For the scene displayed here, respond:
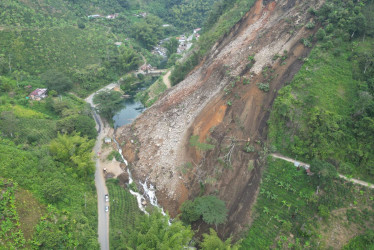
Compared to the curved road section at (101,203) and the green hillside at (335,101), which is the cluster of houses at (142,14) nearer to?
the curved road section at (101,203)

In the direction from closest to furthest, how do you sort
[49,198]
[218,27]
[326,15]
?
[49,198] → [326,15] → [218,27]

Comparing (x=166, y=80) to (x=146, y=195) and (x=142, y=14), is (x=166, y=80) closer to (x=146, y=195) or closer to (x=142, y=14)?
(x=146, y=195)

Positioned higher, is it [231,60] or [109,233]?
[231,60]

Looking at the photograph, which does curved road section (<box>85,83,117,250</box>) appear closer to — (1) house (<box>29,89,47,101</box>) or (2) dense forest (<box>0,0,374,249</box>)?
(2) dense forest (<box>0,0,374,249</box>)

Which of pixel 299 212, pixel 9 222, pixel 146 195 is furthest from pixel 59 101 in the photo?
pixel 299 212

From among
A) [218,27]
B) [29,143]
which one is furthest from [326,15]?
[29,143]

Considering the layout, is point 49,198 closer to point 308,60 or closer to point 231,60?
point 231,60

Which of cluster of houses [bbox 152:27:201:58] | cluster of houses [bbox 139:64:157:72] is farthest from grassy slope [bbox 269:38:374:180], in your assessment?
cluster of houses [bbox 152:27:201:58]
